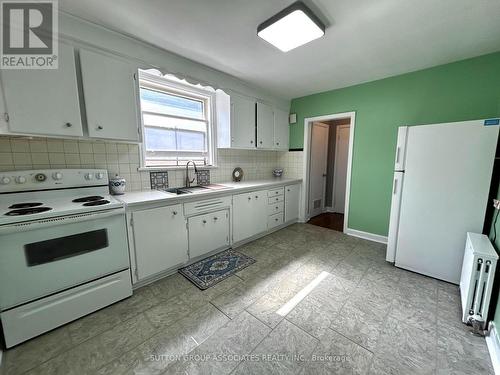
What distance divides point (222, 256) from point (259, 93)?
8.75ft

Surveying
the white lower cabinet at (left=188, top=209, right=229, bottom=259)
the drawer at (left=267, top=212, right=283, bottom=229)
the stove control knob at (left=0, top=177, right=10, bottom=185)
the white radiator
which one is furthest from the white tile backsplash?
the white radiator

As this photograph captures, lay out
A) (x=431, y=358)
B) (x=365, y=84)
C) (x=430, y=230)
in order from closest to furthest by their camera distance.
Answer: (x=431, y=358)
(x=430, y=230)
(x=365, y=84)

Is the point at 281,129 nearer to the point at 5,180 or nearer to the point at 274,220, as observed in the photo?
the point at 274,220

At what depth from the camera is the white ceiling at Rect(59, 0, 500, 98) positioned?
1480 millimetres

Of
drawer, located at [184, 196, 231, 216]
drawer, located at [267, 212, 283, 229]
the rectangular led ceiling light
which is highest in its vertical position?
the rectangular led ceiling light

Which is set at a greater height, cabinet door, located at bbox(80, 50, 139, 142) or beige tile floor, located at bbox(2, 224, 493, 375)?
cabinet door, located at bbox(80, 50, 139, 142)

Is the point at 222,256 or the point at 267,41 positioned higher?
the point at 267,41

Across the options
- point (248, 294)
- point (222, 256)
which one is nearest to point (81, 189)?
point (222, 256)

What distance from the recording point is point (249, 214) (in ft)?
9.64

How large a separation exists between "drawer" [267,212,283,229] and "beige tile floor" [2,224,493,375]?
44.9 inches

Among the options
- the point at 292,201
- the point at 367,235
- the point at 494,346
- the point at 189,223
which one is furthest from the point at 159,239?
the point at 367,235

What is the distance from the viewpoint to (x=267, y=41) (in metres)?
1.87

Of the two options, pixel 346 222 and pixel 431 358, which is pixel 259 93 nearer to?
pixel 346 222

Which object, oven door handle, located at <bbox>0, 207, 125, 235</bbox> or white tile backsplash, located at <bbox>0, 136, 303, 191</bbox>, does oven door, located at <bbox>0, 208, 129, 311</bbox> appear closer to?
oven door handle, located at <bbox>0, 207, 125, 235</bbox>
